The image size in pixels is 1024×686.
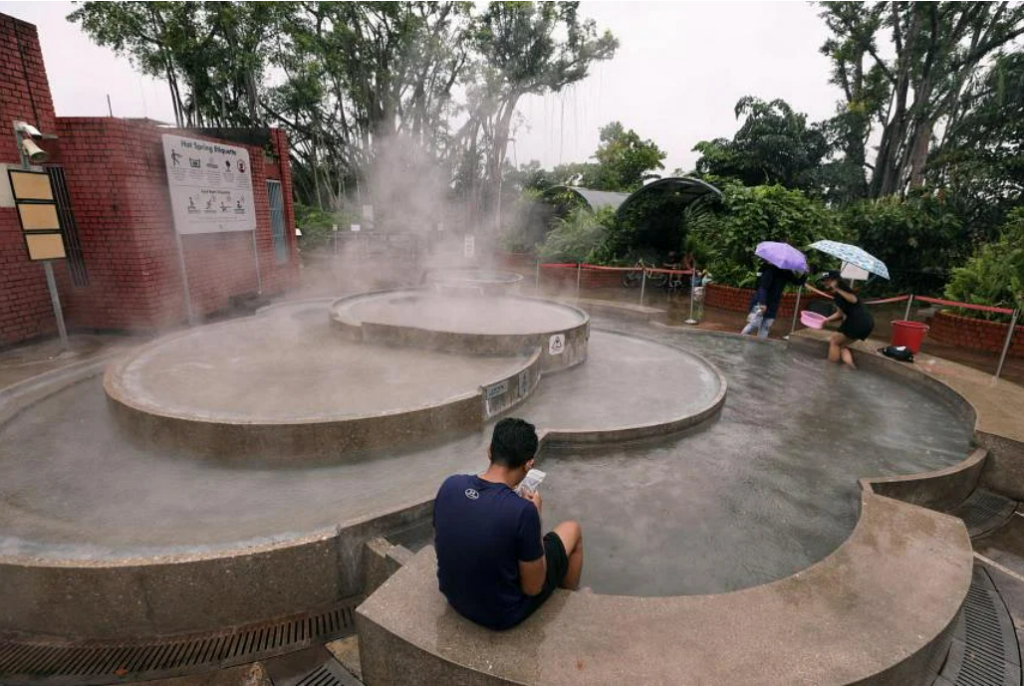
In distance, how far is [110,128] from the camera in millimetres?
Result: 7258

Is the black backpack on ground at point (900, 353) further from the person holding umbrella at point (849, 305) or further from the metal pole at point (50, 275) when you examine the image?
the metal pole at point (50, 275)

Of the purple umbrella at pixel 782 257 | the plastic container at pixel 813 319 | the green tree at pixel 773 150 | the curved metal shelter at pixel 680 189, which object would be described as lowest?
the plastic container at pixel 813 319

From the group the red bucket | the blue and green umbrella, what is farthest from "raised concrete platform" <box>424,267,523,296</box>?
the red bucket

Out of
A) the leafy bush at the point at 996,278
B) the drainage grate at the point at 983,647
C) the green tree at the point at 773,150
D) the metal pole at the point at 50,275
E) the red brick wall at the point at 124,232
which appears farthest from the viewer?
the green tree at the point at 773,150

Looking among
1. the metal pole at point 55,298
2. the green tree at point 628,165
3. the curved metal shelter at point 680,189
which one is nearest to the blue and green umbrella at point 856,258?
the curved metal shelter at point 680,189

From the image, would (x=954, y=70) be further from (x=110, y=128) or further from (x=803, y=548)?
(x=110, y=128)

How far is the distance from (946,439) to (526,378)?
4508mm

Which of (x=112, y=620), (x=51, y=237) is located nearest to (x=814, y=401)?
(x=112, y=620)

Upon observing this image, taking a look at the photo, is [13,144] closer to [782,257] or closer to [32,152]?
[32,152]

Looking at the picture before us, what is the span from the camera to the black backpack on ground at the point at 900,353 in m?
6.98

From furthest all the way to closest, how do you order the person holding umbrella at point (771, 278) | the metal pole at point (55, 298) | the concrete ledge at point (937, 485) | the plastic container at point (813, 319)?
the person holding umbrella at point (771, 278), the plastic container at point (813, 319), the metal pole at point (55, 298), the concrete ledge at point (937, 485)

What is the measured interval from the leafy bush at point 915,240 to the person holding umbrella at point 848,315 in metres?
8.74

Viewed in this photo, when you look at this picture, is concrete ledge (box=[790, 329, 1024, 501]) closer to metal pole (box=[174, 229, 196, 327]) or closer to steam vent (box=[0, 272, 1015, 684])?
steam vent (box=[0, 272, 1015, 684])

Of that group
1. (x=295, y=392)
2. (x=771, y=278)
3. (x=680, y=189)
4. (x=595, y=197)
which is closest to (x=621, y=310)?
(x=771, y=278)
